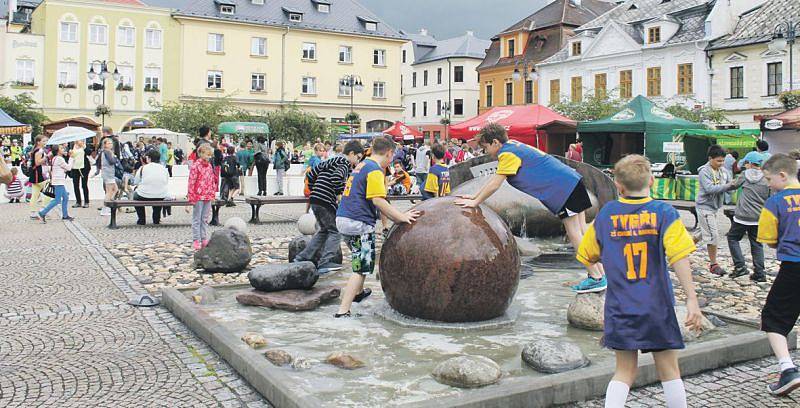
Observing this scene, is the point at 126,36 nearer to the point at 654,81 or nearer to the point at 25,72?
the point at 25,72

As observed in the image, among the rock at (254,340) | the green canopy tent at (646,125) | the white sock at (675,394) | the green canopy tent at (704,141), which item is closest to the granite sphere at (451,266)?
the rock at (254,340)

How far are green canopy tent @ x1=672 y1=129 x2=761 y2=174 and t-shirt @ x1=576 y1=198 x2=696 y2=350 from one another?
68.3 ft

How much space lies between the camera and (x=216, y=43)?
189 feet

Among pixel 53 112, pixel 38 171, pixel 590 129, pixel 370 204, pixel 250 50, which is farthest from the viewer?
pixel 250 50

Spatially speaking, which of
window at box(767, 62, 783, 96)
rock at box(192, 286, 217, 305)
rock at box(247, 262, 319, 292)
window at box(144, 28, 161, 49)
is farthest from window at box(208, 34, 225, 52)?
rock at box(247, 262, 319, 292)

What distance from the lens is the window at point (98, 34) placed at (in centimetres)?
5350

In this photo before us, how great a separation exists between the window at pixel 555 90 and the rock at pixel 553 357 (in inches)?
1936

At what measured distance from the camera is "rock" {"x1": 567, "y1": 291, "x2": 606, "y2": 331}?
21.6 ft

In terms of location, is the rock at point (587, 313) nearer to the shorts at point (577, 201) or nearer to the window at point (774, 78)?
the shorts at point (577, 201)

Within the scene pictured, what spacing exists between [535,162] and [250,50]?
53.9 meters

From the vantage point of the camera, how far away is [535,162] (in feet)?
25.1

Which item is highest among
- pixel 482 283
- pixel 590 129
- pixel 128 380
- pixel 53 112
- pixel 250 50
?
pixel 250 50

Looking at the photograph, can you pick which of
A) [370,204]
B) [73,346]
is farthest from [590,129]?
[73,346]

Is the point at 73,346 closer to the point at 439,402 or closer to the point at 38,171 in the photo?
the point at 439,402
